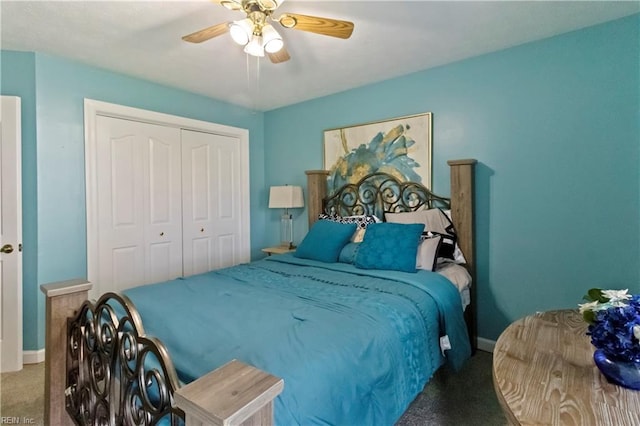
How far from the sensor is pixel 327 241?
9.00 feet

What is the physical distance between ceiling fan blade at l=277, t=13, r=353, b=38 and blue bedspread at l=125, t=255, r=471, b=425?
4.78 feet

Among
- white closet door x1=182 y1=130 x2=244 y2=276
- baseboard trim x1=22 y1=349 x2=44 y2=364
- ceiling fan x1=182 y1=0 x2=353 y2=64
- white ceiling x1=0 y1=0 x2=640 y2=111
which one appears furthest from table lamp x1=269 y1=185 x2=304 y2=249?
baseboard trim x1=22 y1=349 x2=44 y2=364

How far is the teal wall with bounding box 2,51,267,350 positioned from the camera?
2.46 m

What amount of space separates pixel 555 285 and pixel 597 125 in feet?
3.73

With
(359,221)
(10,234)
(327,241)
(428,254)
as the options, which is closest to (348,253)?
(327,241)

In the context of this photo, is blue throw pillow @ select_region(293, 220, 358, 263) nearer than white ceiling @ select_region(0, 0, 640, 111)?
No

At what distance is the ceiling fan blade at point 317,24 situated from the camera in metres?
1.60

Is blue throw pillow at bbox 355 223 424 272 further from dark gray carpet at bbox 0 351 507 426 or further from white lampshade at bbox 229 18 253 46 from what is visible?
white lampshade at bbox 229 18 253 46

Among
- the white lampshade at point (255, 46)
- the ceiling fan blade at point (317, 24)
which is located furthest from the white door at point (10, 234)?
the ceiling fan blade at point (317, 24)

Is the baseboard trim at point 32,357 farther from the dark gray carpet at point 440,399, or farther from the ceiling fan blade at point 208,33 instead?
the ceiling fan blade at point 208,33

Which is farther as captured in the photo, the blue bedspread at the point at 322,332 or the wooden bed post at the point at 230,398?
the blue bedspread at the point at 322,332

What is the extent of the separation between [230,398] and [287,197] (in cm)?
295

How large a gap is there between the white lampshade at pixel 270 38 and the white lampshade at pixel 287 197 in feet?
6.50

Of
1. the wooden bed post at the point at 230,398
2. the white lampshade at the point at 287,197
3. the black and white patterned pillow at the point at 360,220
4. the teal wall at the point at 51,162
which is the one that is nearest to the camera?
the wooden bed post at the point at 230,398
